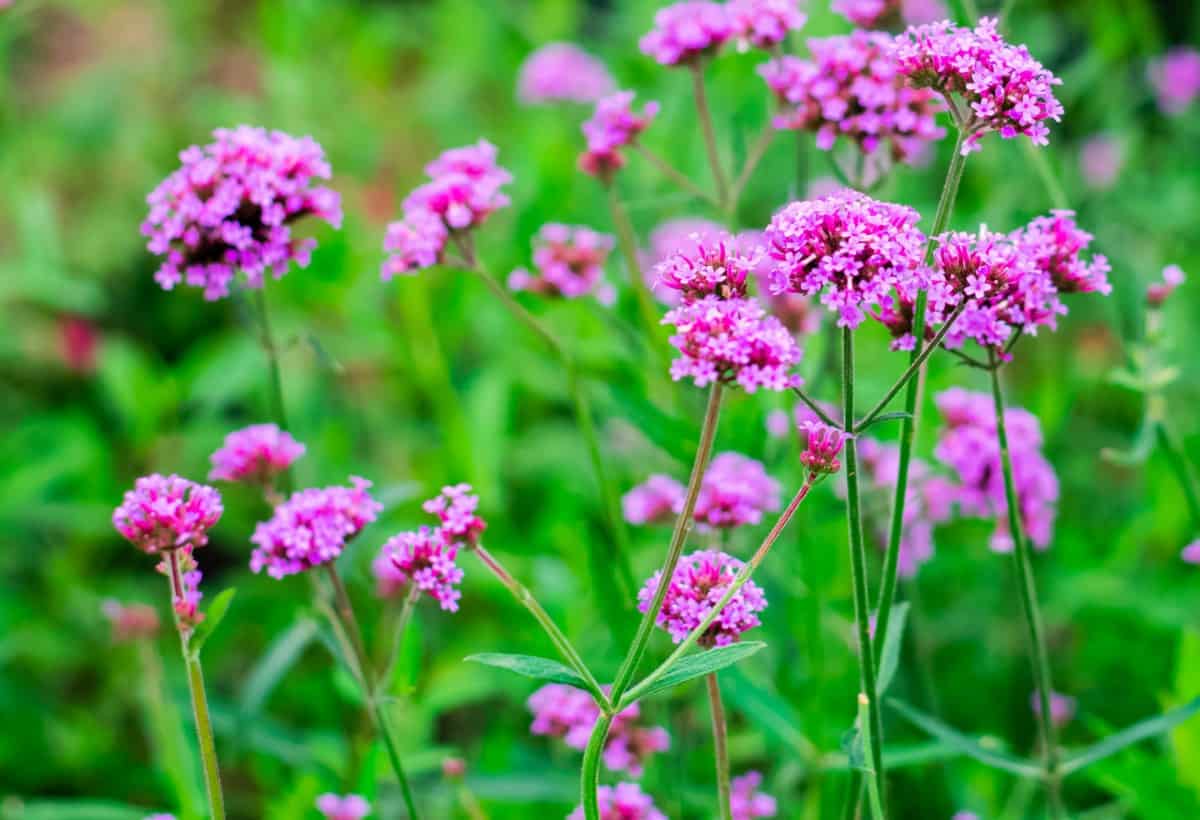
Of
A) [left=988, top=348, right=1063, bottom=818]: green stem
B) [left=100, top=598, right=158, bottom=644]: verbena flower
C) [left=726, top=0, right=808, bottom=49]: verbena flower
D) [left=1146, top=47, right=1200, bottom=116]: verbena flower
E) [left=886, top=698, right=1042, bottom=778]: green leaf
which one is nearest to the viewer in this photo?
[left=988, top=348, right=1063, bottom=818]: green stem

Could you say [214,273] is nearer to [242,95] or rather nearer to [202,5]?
[242,95]

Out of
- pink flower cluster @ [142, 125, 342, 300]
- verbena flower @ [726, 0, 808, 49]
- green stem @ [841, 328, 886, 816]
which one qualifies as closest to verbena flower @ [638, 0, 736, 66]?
verbena flower @ [726, 0, 808, 49]

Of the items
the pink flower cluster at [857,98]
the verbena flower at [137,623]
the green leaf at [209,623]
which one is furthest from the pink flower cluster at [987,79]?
the verbena flower at [137,623]

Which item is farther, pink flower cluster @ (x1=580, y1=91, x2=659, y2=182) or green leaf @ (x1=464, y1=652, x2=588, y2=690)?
pink flower cluster @ (x1=580, y1=91, x2=659, y2=182)

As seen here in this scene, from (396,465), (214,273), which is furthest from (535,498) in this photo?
(214,273)

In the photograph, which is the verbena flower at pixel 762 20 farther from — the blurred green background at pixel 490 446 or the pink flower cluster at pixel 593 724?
the pink flower cluster at pixel 593 724

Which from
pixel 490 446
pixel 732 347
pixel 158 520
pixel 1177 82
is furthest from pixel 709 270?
pixel 1177 82

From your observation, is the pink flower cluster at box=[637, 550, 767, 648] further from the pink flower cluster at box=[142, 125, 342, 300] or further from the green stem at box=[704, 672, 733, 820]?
the pink flower cluster at box=[142, 125, 342, 300]

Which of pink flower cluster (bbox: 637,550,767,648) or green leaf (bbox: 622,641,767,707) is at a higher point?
pink flower cluster (bbox: 637,550,767,648)
